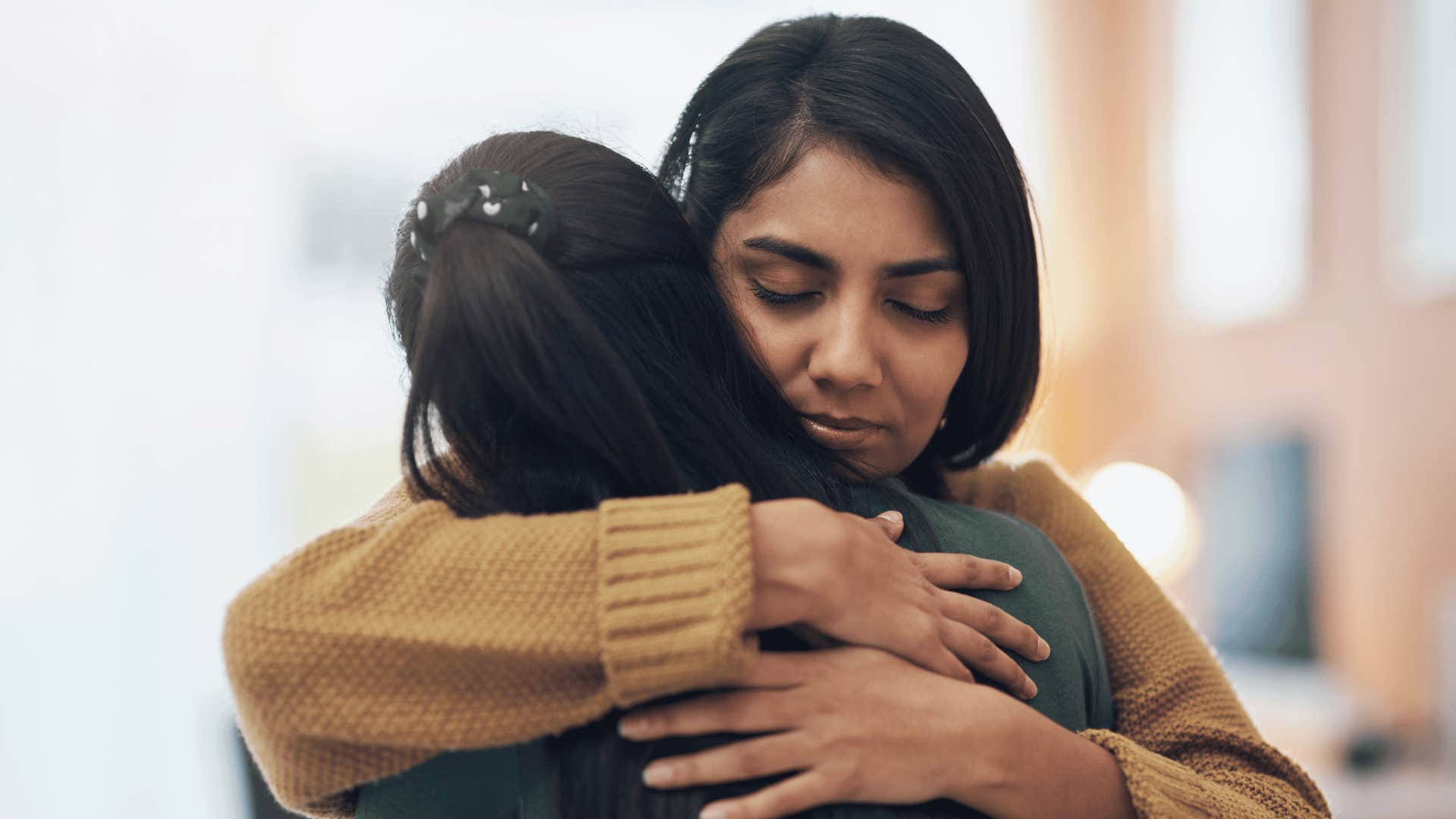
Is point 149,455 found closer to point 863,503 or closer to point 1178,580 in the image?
point 863,503

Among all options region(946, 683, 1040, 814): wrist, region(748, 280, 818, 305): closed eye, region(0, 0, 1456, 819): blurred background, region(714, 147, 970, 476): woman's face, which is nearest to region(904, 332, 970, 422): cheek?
region(714, 147, 970, 476): woman's face

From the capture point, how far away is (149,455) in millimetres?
3170

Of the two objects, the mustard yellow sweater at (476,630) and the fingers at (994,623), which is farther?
the fingers at (994,623)

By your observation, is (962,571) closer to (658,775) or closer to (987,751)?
(987,751)

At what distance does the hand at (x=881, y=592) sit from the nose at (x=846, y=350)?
0.46 ft

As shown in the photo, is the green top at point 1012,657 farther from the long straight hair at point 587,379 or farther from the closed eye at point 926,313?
the closed eye at point 926,313

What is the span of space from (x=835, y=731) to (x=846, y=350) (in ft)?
1.15

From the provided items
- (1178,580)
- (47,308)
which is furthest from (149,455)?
(1178,580)

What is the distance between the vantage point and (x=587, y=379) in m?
0.79

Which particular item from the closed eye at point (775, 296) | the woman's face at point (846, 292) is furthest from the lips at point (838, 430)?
the closed eye at point (775, 296)

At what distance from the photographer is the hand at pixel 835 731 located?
76 centimetres

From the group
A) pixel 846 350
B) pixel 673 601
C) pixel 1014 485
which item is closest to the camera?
pixel 673 601

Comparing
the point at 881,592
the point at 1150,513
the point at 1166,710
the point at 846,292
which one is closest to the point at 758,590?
the point at 881,592

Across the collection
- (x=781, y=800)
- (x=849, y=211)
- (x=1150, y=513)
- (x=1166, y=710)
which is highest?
(x=849, y=211)
